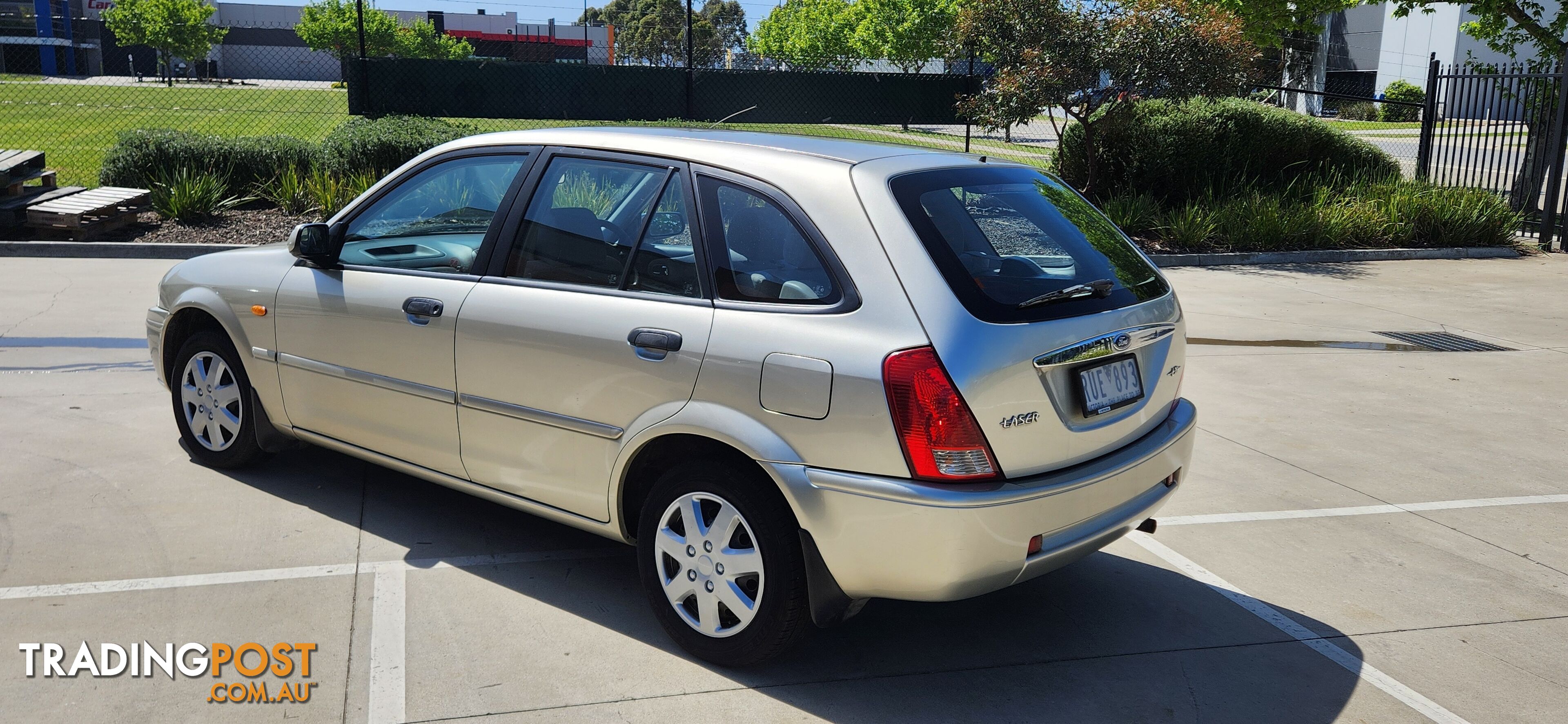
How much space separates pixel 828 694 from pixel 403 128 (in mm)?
12090

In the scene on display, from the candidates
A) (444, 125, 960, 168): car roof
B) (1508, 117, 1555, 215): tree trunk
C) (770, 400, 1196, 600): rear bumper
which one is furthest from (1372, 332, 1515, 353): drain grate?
(1508, 117, 1555, 215): tree trunk

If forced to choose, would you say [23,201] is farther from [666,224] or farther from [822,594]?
[822,594]

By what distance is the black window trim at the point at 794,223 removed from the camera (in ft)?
10.6

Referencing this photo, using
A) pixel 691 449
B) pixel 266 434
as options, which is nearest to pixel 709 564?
pixel 691 449

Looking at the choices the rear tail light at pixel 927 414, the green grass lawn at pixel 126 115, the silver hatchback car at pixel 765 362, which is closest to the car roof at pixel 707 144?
the silver hatchback car at pixel 765 362

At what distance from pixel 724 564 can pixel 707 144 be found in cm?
140

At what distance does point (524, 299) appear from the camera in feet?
12.6

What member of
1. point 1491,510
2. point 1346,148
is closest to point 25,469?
point 1491,510

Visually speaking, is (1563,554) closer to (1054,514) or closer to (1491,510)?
(1491,510)

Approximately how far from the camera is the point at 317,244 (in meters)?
4.48

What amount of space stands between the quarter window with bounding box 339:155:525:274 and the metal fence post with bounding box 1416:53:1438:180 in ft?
49.5

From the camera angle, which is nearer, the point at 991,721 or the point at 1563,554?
the point at 991,721

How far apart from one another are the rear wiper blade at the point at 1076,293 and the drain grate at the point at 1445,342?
652 cm

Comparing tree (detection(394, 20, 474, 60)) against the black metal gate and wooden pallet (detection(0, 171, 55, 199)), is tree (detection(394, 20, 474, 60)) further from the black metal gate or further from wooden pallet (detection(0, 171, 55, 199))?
the black metal gate
